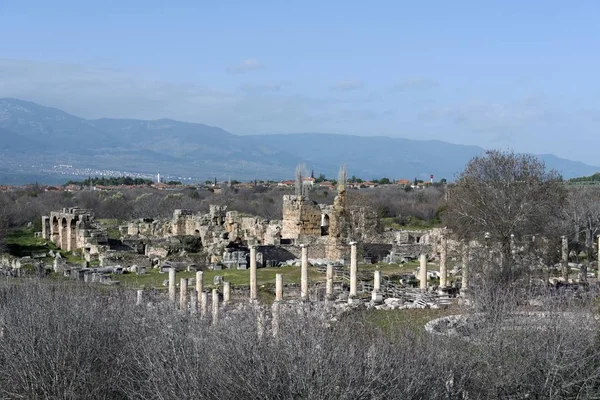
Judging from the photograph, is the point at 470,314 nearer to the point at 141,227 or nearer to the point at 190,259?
the point at 190,259

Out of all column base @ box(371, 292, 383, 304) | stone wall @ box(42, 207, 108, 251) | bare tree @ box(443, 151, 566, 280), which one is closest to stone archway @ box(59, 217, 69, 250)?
stone wall @ box(42, 207, 108, 251)

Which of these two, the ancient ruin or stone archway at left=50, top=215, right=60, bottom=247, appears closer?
the ancient ruin

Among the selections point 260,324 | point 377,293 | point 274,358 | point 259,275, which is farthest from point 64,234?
point 274,358

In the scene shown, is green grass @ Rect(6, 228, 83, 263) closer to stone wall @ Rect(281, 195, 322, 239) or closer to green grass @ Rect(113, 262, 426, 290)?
green grass @ Rect(113, 262, 426, 290)

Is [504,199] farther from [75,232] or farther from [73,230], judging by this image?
[73,230]

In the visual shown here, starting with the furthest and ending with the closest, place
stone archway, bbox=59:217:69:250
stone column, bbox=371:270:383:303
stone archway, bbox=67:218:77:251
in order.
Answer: stone archway, bbox=59:217:69:250 < stone archway, bbox=67:218:77:251 < stone column, bbox=371:270:383:303

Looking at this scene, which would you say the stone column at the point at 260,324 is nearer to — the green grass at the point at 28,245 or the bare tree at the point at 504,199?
the bare tree at the point at 504,199

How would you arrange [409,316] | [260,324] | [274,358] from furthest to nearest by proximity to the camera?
1. [409,316]
2. [260,324]
3. [274,358]

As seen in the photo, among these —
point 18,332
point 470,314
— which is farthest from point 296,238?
point 18,332

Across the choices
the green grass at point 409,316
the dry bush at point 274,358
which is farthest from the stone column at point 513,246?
the dry bush at point 274,358

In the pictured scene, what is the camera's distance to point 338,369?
12594 millimetres

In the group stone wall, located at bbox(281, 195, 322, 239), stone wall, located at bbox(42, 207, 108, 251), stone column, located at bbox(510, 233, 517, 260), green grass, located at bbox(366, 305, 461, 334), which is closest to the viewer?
green grass, located at bbox(366, 305, 461, 334)

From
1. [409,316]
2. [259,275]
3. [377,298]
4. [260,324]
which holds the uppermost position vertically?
[260,324]

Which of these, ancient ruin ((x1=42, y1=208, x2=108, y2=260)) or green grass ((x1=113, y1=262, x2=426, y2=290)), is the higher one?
ancient ruin ((x1=42, y1=208, x2=108, y2=260))
